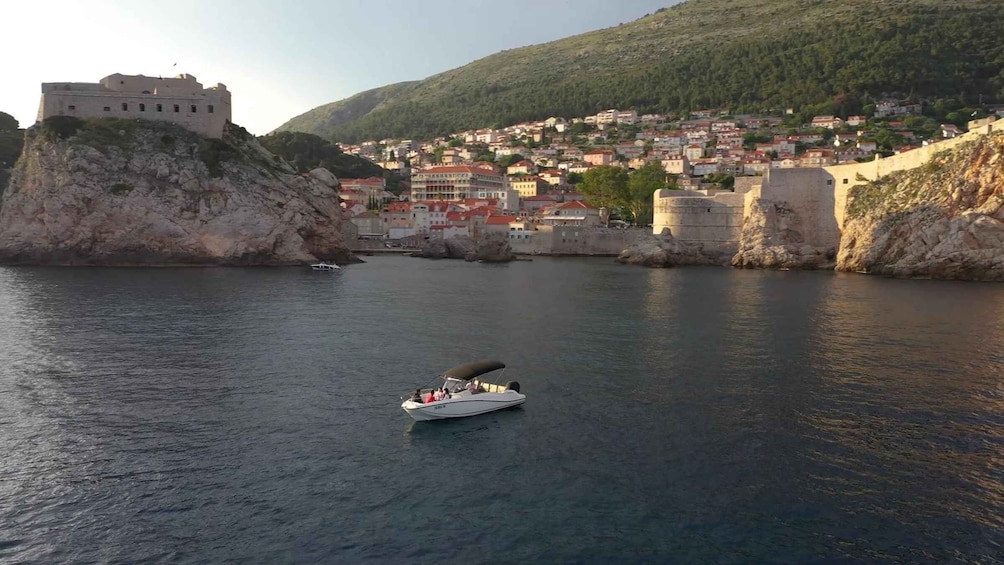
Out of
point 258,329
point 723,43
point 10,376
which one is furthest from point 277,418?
point 723,43

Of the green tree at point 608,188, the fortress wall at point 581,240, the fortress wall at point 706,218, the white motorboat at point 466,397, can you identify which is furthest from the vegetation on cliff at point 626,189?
the white motorboat at point 466,397

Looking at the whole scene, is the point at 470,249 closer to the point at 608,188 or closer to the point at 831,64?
the point at 608,188

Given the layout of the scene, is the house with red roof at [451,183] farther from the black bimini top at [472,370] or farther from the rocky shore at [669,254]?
the black bimini top at [472,370]

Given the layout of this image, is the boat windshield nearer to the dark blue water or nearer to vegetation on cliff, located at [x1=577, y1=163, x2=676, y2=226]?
the dark blue water

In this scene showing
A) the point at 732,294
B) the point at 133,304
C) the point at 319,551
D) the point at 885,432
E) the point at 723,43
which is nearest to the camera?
the point at 319,551

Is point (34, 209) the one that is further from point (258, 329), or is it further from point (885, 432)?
point (885, 432)

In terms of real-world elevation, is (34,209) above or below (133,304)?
above
